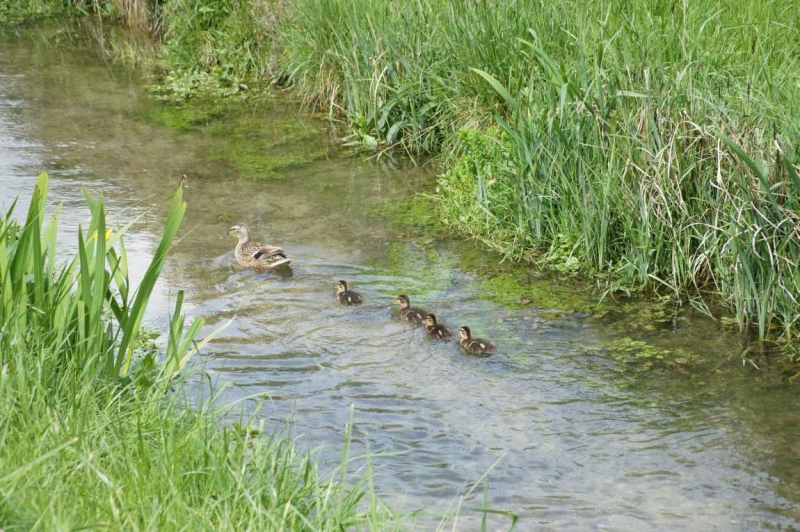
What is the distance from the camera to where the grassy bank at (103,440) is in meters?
3.42

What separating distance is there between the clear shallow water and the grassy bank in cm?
94

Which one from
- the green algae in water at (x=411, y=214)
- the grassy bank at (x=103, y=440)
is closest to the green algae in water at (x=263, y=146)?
the green algae in water at (x=411, y=214)

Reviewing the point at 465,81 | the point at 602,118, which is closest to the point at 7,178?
the point at 465,81

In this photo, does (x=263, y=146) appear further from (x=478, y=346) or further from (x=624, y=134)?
(x=478, y=346)

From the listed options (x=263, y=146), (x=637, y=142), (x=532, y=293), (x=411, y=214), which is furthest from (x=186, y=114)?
(x=637, y=142)

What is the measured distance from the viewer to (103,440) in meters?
3.83

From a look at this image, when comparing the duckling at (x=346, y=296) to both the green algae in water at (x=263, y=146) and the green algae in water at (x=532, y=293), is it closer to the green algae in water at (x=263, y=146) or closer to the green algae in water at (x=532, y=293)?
the green algae in water at (x=532, y=293)

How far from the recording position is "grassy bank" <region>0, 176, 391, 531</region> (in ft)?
11.2

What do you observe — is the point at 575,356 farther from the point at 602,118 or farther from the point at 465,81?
the point at 465,81

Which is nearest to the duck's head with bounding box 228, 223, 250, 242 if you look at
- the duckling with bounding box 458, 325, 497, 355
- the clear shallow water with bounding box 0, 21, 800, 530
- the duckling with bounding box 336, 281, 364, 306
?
the clear shallow water with bounding box 0, 21, 800, 530

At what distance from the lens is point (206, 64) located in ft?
47.5

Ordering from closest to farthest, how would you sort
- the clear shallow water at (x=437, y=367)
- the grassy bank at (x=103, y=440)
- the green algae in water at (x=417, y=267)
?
the grassy bank at (x=103, y=440)
the clear shallow water at (x=437, y=367)
the green algae in water at (x=417, y=267)

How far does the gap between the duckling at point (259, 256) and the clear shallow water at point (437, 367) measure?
0.11 m

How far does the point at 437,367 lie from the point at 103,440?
131 inches
